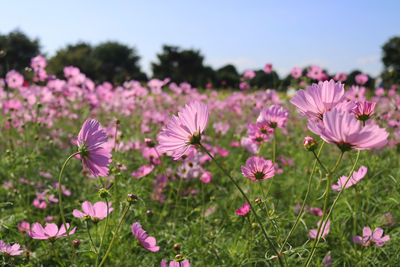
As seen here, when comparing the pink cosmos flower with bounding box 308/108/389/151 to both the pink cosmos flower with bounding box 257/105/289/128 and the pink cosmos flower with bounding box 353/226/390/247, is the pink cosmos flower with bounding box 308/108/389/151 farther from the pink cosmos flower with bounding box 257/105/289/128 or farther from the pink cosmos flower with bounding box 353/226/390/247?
the pink cosmos flower with bounding box 353/226/390/247

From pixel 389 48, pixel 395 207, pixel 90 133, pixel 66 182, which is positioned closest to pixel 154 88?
pixel 66 182

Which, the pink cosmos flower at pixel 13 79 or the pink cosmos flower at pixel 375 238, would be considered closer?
the pink cosmos flower at pixel 375 238

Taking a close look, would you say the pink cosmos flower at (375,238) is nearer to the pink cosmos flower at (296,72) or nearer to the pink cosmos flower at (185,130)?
the pink cosmos flower at (185,130)

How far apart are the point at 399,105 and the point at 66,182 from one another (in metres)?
2.52

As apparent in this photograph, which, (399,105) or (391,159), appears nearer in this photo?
(391,159)

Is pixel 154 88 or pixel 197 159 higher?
pixel 154 88

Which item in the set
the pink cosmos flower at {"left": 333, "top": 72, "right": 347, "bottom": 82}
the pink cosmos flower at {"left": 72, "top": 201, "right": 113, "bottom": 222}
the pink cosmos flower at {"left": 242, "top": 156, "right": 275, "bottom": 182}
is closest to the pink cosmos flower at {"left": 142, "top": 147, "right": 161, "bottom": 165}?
the pink cosmos flower at {"left": 72, "top": 201, "right": 113, "bottom": 222}

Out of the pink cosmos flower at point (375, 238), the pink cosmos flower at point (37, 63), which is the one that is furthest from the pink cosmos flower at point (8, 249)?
the pink cosmos flower at point (37, 63)

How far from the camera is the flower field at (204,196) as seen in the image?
702 millimetres

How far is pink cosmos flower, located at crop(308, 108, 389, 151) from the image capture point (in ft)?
1.79

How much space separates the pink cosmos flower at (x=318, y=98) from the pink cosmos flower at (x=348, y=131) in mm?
154

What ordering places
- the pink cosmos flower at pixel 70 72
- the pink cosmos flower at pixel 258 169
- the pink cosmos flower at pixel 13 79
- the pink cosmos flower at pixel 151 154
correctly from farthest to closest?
1. the pink cosmos flower at pixel 70 72
2. the pink cosmos flower at pixel 13 79
3. the pink cosmos flower at pixel 151 154
4. the pink cosmos flower at pixel 258 169

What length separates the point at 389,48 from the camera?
24188mm

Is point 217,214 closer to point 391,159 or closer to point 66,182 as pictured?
point 66,182
